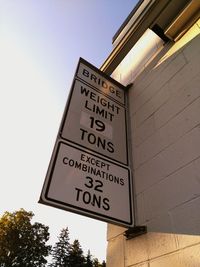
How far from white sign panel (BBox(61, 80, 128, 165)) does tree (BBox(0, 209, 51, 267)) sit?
675 inches

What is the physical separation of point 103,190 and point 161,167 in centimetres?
67

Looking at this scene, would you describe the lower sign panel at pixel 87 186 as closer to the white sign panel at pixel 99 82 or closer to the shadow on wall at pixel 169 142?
the shadow on wall at pixel 169 142

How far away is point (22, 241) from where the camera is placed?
17.6 m

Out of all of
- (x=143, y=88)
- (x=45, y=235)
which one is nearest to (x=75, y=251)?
(x=45, y=235)

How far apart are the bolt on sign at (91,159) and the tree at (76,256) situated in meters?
33.4

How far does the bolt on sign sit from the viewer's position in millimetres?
1839

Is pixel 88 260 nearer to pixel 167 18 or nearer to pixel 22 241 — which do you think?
pixel 22 241

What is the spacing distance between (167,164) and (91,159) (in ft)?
2.41

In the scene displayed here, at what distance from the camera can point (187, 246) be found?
1705 millimetres

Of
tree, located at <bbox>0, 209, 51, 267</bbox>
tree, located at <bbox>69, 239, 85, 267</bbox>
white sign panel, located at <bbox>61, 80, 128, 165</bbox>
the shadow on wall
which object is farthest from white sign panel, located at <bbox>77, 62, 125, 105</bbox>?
tree, located at <bbox>69, 239, 85, 267</bbox>

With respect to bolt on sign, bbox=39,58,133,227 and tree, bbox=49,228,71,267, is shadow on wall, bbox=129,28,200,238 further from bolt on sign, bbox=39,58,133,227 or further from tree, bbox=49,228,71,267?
tree, bbox=49,228,71,267

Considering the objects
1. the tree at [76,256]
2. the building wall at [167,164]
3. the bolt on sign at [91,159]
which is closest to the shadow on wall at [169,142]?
the building wall at [167,164]


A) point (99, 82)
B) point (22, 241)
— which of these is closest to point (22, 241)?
point (22, 241)

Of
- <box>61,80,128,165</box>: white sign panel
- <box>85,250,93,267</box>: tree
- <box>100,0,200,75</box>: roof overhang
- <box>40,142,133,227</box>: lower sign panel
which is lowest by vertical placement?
<box>40,142,133,227</box>: lower sign panel
